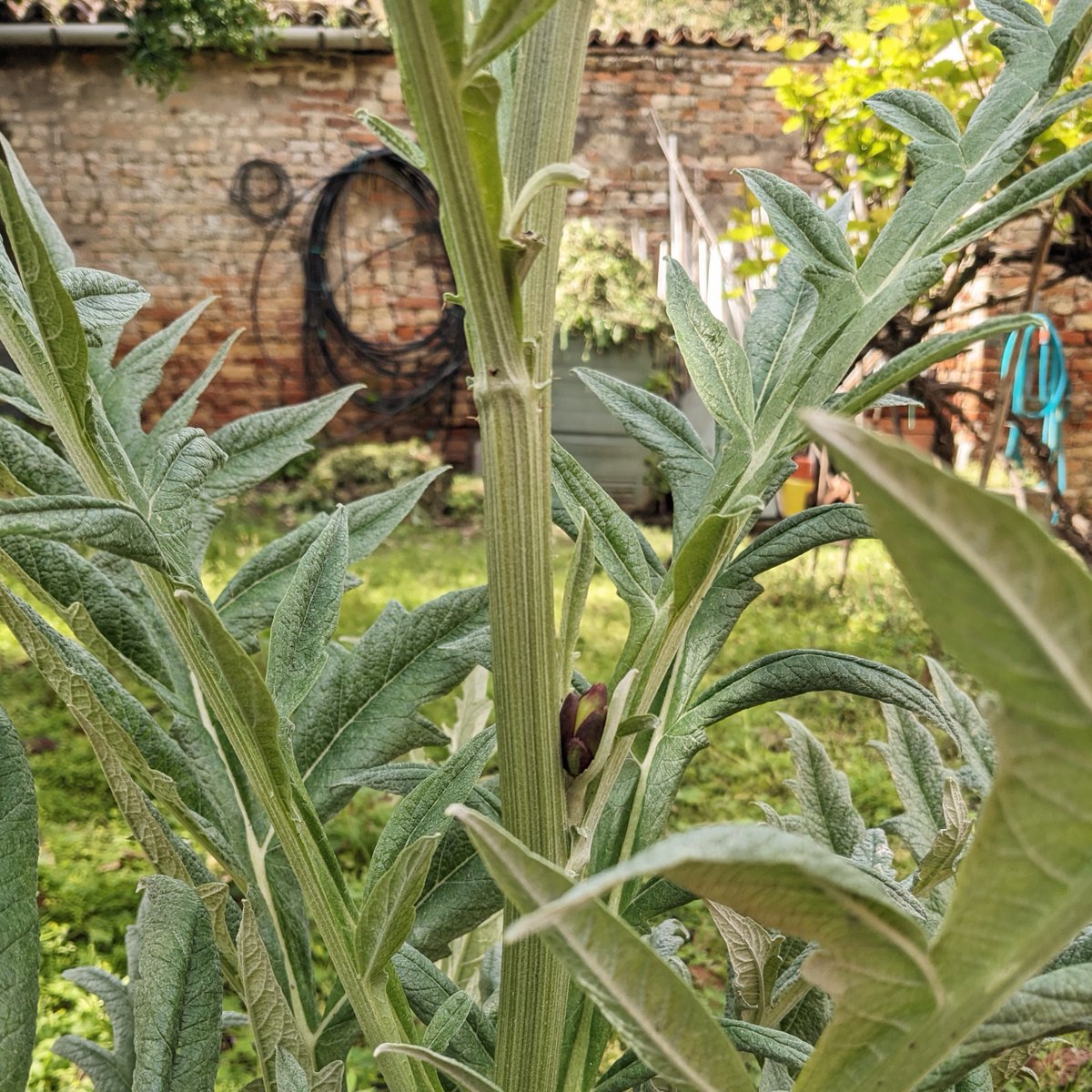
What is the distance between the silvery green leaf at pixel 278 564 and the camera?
0.47m

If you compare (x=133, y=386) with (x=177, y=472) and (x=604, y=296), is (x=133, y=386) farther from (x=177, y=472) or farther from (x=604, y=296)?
(x=604, y=296)

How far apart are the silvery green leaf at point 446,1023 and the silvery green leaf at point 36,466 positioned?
0.76 feet

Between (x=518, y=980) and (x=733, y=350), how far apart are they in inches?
9.4

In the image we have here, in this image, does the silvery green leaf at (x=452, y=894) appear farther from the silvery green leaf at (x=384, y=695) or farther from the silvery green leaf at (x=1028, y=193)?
the silvery green leaf at (x=1028, y=193)

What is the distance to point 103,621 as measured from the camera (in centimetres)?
43

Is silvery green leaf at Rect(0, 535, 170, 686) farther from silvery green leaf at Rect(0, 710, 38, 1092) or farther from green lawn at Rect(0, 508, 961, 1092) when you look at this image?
green lawn at Rect(0, 508, 961, 1092)

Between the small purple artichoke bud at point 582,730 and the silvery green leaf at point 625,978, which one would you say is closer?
the silvery green leaf at point 625,978

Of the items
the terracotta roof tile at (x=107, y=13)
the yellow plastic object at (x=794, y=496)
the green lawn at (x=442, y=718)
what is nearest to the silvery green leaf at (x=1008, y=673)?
the green lawn at (x=442, y=718)

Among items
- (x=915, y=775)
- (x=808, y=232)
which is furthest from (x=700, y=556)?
(x=915, y=775)

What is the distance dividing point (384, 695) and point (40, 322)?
23 cm

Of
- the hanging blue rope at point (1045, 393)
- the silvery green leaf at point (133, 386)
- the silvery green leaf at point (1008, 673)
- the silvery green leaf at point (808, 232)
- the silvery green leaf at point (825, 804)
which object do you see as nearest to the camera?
the silvery green leaf at point (1008, 673)

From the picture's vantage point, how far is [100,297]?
0.35 metres

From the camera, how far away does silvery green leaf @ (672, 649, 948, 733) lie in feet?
1.17

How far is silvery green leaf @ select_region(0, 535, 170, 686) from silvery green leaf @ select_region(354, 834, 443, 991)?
183 mm
